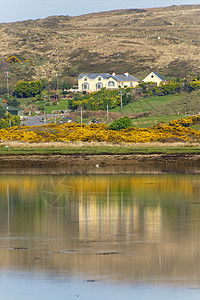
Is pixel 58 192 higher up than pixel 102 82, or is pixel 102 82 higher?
pixel 102 82

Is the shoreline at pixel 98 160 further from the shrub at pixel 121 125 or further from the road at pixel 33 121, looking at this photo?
the road at pixel 33 121

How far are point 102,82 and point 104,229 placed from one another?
132353 mm

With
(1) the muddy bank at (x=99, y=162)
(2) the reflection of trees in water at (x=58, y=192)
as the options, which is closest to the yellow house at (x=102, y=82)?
(1) the muddy bank at (x=99, y=162)

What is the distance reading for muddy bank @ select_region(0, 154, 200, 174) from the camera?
45750 millimetres

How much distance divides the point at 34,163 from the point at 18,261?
3075cm

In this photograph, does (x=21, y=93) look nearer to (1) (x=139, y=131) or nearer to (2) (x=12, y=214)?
(1) (x=139, y=131)

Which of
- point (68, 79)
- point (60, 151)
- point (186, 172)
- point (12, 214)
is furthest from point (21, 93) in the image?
point (12, 214)

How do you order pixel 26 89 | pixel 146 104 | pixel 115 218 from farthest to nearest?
pixel 26 89, pixel 146 104, pixel 115 218

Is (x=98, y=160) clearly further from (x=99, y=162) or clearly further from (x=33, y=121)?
(x=33, y=121)

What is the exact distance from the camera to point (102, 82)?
15300cm

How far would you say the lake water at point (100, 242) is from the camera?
50.0ft

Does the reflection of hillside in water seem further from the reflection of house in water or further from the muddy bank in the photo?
the muddy bank

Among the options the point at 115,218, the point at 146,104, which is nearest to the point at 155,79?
the point at 146,104

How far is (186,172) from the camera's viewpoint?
43062mm
